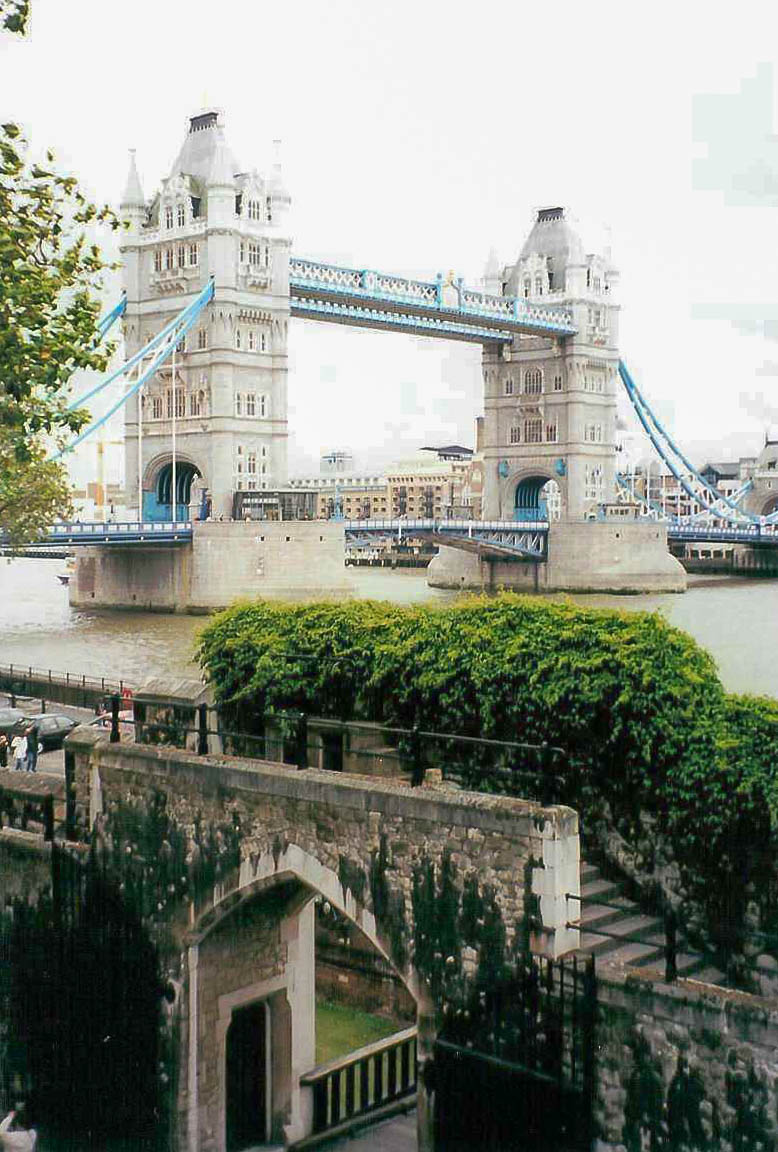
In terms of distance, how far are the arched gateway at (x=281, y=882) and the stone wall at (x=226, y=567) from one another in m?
45.6

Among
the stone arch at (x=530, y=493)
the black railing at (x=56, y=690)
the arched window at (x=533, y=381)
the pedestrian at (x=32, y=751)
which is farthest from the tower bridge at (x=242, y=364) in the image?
the pedestrian at (x=32, y=751)

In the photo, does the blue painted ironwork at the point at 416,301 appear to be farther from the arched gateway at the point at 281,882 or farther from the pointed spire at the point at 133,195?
the arched gateway at the point at 281,882

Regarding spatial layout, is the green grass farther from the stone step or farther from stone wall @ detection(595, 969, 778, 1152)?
stone wall @ detection(595, 969, 778, 1152)

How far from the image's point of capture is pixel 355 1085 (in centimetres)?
1226

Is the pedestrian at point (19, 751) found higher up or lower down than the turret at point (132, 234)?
lower down

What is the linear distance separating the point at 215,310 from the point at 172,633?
2069cm

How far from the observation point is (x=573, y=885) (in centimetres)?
920

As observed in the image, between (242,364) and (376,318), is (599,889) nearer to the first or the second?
(242,364)

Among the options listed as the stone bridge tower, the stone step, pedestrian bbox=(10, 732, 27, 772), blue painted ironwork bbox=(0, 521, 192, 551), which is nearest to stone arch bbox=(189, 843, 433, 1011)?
the stone step

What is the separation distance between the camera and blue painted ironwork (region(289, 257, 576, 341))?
70375mm

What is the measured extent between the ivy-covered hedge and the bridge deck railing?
8.91 feet

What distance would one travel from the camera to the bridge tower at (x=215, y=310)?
6625 centimetres

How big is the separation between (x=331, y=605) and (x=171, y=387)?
185 feet

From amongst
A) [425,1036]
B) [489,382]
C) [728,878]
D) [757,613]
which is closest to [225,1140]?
[425,1036]
